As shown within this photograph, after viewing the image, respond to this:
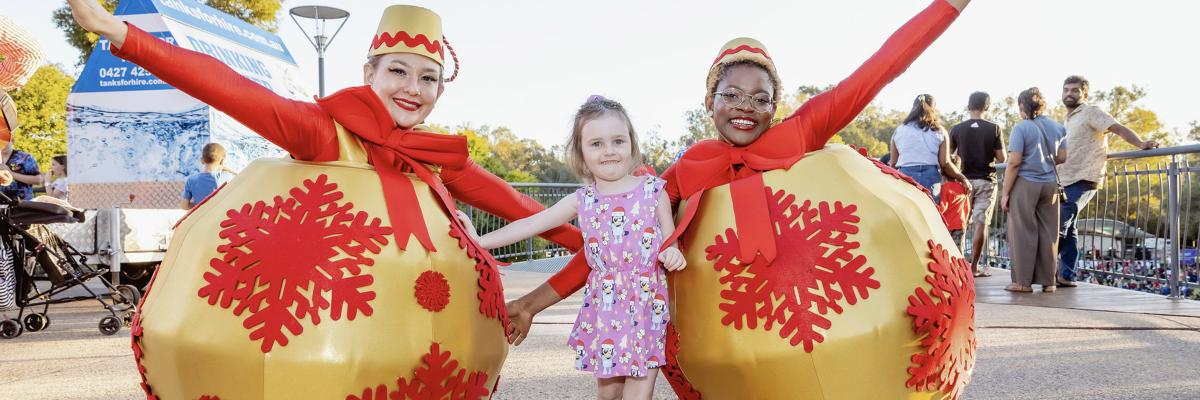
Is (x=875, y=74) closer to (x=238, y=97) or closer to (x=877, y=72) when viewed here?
(x=877, y=72)

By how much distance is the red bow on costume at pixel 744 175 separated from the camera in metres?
2.34

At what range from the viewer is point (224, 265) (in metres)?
2.11

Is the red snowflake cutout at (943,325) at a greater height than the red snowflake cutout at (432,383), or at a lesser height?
greater

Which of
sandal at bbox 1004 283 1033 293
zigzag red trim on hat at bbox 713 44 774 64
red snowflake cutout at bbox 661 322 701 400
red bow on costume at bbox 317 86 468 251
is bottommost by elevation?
sandal at bbox 1004 283 1033 293

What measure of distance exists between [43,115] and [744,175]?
26912mm

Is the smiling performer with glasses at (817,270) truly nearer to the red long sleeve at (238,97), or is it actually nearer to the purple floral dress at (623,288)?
the purple floral dress at (623,288)

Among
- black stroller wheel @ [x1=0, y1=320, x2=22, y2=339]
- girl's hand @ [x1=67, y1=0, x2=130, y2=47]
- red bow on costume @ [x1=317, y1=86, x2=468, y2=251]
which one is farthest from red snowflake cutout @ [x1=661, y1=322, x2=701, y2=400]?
black stroller wheel @ [x1=0, y1=320, x2=22, y2=339]

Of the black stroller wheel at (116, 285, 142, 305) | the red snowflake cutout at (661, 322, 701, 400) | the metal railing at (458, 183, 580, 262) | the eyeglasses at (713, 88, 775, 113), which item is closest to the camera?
the red snowflake cutout at (661, 322, 701, 400)

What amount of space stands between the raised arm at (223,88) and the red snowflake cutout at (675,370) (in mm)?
1157

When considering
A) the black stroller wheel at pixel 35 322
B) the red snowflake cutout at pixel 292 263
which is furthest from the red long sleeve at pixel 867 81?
the black stroller wheel at pixel 35 322

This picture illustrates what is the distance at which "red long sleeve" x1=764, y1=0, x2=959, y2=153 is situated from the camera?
2.61 meters

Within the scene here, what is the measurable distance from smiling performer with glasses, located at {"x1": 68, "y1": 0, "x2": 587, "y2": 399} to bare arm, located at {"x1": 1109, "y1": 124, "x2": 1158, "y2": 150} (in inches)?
273

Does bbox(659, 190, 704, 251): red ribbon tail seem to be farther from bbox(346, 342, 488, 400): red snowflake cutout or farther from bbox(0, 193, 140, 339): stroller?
bbox(0, 193, 140, 339): stroller

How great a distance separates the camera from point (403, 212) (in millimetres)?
2283
